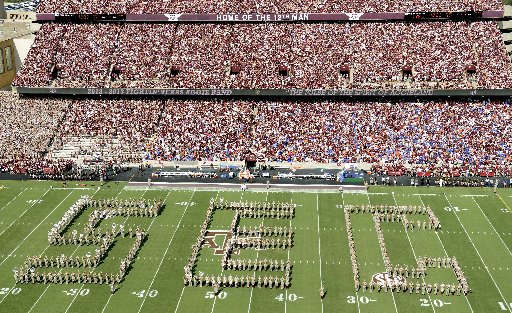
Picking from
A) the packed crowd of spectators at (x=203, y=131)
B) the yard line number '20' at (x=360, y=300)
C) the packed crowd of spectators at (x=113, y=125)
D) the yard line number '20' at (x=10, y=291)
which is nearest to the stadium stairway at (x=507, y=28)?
the packed crowd of spectators at (x=203, y=131)

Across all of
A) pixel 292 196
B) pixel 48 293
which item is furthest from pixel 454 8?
pixel 48 293

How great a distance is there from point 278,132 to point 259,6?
14.4m

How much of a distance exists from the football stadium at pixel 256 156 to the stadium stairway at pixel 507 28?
0.13 m

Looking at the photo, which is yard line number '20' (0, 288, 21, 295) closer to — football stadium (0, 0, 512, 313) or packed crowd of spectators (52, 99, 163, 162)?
football stadium (0, 0, 512, 313)

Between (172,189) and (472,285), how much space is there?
20.5 metres

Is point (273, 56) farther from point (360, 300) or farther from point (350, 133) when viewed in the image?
point (360, 300)

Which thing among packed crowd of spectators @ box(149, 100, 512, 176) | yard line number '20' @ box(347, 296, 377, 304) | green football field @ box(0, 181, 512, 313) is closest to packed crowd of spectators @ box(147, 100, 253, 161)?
packed crowd of spectators @ box(149, 100, 512, 176)

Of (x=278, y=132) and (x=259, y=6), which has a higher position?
(x=259, y=6)

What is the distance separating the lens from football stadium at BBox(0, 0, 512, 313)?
29609 millimetres

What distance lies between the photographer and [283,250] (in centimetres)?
3262

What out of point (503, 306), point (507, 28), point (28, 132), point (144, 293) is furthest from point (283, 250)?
point (507, 28)

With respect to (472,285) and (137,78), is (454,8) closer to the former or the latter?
(137,78)

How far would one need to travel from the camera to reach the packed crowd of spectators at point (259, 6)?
54.2 metres

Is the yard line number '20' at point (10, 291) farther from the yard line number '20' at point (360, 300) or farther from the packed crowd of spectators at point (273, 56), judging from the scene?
the packed crowd of spectators at point (273, 56)
